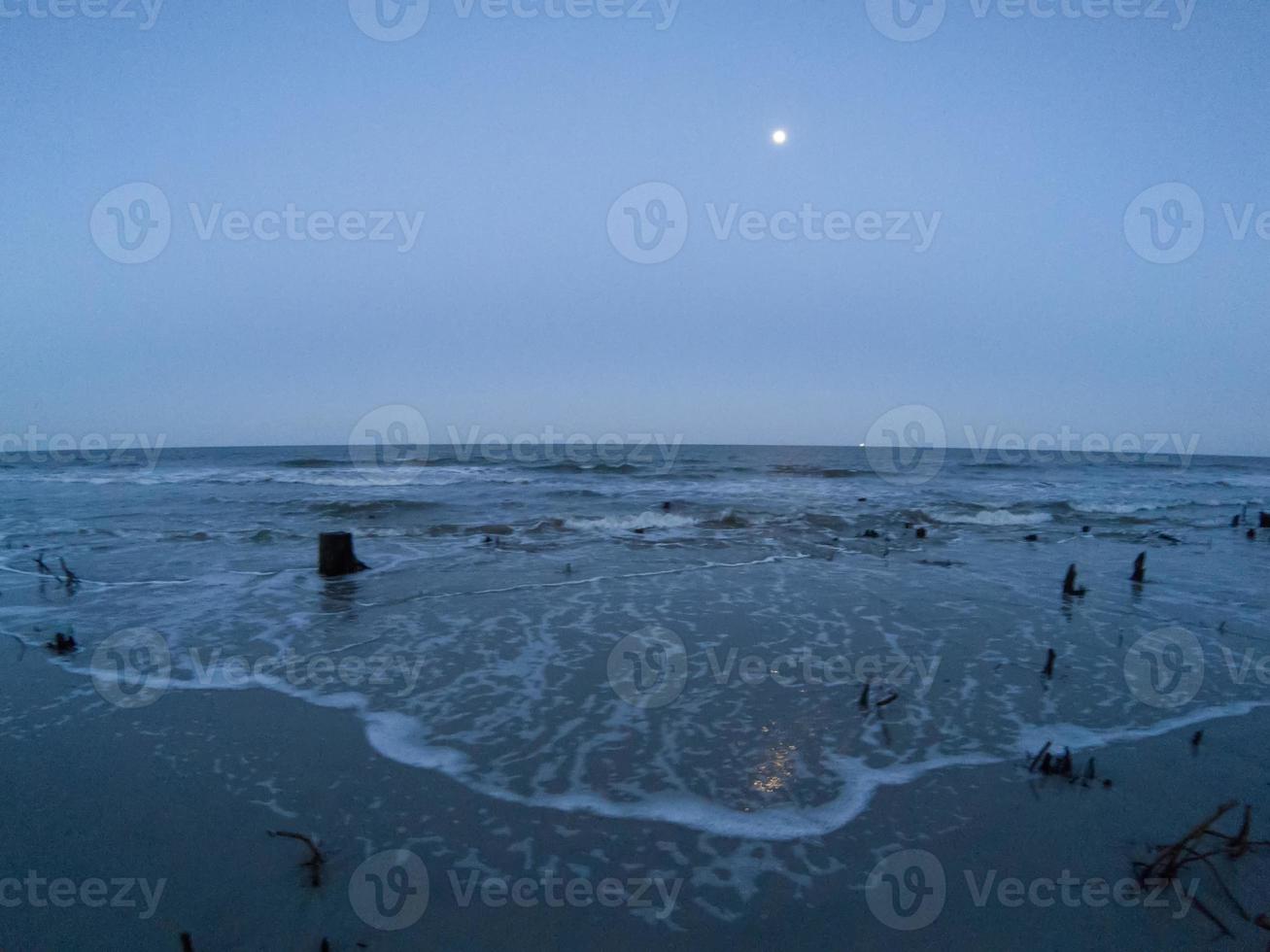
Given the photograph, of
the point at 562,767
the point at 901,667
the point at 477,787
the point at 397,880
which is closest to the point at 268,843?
the point at 397,880

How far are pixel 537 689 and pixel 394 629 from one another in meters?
2.72

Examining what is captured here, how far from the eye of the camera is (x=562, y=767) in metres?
4.55

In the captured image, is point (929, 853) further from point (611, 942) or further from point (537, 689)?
point (537, 689)

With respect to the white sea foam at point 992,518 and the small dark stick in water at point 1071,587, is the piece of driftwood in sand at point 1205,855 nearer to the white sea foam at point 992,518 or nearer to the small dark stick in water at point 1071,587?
the small dark stick in water at point 1071,587

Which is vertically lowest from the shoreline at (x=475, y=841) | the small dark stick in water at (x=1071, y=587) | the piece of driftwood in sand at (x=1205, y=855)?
the shoreline at (x=475, y=841)

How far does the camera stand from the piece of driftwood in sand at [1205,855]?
3.12m

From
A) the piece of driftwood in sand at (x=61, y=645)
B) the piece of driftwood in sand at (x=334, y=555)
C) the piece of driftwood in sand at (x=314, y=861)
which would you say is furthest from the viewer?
the piece of driftwood in sand at (x=334, y=555)

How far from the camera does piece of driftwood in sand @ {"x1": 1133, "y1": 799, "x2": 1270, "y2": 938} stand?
123 inches

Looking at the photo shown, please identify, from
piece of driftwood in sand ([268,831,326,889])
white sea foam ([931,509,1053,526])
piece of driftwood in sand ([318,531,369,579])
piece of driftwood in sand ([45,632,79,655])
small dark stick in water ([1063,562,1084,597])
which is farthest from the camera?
white sea foam ([931,509,1053,526])

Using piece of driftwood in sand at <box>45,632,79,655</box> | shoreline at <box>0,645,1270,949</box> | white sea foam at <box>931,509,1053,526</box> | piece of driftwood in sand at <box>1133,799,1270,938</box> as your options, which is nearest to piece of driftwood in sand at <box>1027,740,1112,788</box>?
shoreline at <box>0,645,1270,949</box>

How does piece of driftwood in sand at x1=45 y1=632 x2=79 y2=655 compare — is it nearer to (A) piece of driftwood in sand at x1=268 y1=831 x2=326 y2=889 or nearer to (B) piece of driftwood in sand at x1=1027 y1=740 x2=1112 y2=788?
(A) piece of driftwood in sand at x1=268 y1=831 x2=326 y2=889

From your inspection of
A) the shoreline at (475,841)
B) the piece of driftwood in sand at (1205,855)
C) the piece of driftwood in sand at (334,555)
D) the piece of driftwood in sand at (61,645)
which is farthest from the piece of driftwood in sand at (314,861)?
the piece of driftwood in sand at (334,555)

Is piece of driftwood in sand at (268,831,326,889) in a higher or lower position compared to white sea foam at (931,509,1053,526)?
lower

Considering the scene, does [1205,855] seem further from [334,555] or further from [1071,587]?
[334,555]
